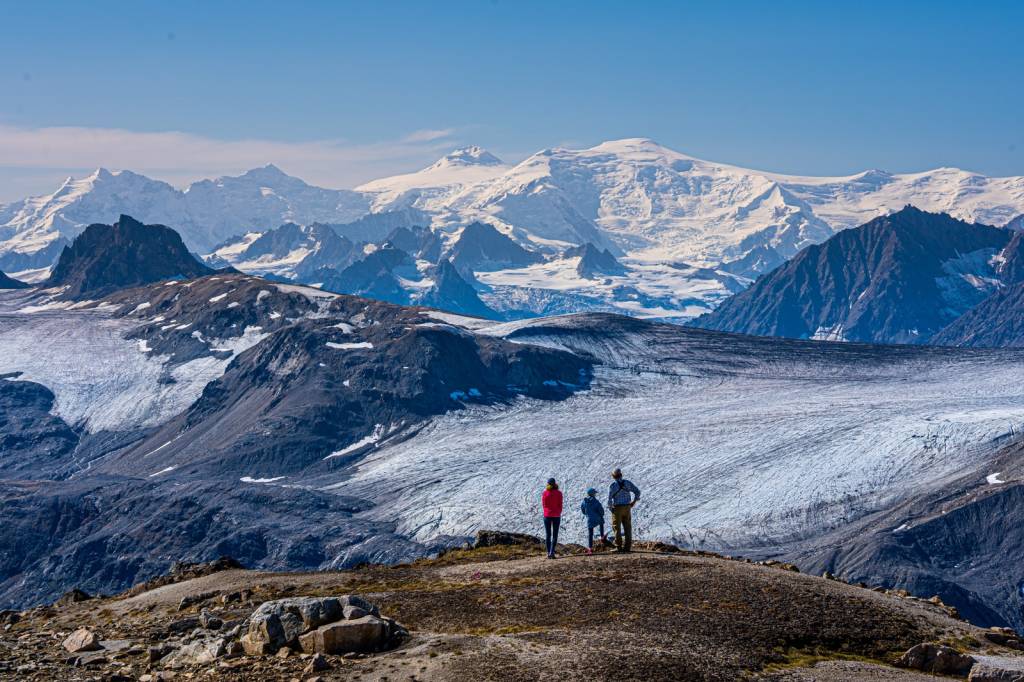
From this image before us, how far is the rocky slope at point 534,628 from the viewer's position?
136 feet

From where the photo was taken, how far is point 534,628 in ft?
150

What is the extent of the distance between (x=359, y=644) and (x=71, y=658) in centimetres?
1120

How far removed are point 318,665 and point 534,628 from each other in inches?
332

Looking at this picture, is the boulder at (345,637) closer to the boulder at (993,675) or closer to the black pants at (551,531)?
the black pants at (551,531)

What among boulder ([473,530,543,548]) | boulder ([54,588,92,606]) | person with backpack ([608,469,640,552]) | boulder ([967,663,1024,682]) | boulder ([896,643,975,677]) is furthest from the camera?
boulder ([473,530,543,548])

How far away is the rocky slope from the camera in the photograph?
136ft

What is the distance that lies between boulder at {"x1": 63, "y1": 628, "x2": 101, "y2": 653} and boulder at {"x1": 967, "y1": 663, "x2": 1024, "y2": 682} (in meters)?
31.6

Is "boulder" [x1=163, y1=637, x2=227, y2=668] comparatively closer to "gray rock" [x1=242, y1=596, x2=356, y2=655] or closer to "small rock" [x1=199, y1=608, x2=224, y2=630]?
"gray rock" [x1=242, y1=596, x2=356, y2=655]

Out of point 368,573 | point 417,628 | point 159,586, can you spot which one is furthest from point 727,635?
point 159,586

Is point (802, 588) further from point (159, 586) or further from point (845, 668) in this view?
point (159, 586)

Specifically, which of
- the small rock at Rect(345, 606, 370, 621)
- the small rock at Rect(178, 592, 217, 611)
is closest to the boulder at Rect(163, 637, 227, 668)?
the small rock at Rect(345, 606, 370, 621)

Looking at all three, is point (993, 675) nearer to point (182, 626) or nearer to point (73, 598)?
point (182, 626)

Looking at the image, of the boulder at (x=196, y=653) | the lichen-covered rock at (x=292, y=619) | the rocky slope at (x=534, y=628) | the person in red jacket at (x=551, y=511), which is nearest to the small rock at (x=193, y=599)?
the rocky slope at (x=534, y=628)

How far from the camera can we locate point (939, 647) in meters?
44.7
